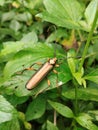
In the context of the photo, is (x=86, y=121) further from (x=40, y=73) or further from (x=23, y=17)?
(x=23, y=17)

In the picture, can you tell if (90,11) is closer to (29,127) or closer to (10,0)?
(29,127)

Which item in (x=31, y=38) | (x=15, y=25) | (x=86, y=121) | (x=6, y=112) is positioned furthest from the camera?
(x=15, y=25)

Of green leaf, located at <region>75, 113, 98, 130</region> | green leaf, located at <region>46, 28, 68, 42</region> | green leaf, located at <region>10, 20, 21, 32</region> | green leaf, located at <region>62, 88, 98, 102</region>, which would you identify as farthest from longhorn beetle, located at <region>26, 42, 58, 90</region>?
green leaf, located at <region>10, 20, 21, 32</region>

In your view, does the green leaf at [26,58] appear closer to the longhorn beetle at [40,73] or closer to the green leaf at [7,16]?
the longhorn beetle at [40,73]

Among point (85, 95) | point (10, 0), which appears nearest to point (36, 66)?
point (85, 95)

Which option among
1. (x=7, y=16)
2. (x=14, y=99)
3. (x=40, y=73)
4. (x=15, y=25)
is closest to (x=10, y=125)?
(x=14, y=99)

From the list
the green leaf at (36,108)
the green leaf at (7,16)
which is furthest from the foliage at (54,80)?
the green leaf at (7,16)
